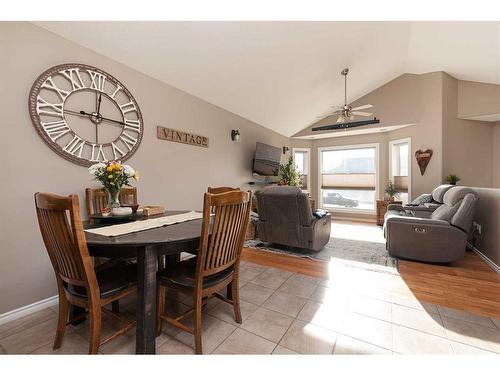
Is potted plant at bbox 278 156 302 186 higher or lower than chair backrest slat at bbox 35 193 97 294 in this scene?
higher

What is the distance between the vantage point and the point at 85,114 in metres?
2.19

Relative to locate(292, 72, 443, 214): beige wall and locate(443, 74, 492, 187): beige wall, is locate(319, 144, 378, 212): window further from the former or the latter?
locate(443, 74, 492, 187): beige wall

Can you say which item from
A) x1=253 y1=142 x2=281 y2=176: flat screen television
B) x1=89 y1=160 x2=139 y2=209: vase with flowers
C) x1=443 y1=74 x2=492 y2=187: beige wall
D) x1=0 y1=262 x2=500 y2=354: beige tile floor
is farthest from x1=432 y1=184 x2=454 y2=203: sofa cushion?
x1=89 y1=160 x2=139 y2=209: vase with flowers

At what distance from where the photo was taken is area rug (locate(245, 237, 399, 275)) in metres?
2.84

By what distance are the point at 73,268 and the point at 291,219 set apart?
249cm

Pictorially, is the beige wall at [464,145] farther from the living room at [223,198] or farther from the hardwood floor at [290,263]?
the hardwood floor at [290,263]

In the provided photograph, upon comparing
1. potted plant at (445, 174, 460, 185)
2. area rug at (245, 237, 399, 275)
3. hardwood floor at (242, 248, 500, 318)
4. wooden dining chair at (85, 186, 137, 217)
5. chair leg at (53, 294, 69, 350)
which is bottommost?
hardwood floor at (242, 248, 500, 318)

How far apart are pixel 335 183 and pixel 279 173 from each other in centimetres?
195

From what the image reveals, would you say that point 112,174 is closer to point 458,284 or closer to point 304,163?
point 458,284

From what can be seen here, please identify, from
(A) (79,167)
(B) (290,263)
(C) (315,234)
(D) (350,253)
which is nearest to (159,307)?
(A) (79,167)

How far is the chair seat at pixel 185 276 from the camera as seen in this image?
1446mm

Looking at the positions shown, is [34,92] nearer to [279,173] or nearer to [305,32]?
[305,32]

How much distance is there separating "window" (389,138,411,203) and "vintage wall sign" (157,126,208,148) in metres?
4.92

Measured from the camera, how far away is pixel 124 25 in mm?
2158
